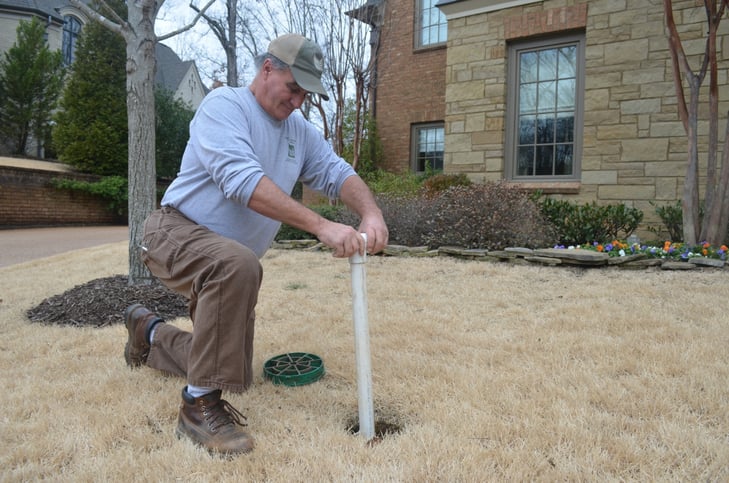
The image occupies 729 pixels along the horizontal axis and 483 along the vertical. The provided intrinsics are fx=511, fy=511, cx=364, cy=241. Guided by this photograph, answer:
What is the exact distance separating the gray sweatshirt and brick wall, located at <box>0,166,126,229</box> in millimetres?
14267

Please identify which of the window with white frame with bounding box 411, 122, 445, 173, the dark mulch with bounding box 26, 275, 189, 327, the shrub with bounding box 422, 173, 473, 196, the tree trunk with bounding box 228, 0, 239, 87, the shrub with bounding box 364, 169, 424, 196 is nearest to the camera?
the dark mulch with bounding box 26, 275, 189, 327

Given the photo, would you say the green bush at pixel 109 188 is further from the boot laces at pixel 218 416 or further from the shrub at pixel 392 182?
the boot laces at pixel 218 416

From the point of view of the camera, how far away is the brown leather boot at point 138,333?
2.59 metres

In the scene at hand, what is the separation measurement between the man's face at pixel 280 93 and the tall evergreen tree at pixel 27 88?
20.1 metres

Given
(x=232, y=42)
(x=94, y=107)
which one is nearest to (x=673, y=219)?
(x=232, y=42)

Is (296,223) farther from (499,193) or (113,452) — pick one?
(499,193)

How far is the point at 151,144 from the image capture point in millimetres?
4641

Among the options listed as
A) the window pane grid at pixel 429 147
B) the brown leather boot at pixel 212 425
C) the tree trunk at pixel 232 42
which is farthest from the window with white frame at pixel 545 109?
the tree trunk at pixel 232 42

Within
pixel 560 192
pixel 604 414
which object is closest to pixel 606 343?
pixel 604 414

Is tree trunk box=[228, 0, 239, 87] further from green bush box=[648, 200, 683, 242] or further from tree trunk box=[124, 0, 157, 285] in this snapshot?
green bush box=[648, 200, 683, 242]

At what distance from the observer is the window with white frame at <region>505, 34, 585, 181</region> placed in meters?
7.82

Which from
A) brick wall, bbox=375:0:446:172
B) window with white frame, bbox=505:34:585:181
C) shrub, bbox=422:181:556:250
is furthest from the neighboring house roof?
shrub, bbox=422:181:556:250

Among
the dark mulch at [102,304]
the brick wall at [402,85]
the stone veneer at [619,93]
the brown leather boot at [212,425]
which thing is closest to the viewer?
the brown leather boot at [212,425]

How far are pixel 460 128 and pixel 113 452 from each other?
25.5ft
